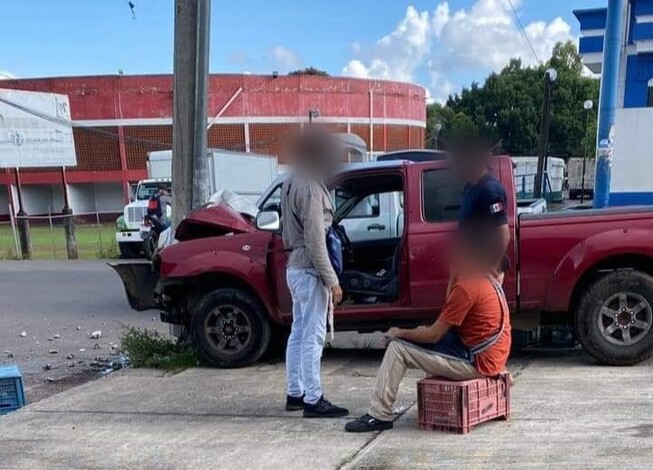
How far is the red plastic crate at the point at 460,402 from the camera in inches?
184

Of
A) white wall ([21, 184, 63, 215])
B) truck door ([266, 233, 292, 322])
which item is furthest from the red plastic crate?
white wall ([21, 184, 63, 215])

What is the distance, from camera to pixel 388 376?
15.7 feet


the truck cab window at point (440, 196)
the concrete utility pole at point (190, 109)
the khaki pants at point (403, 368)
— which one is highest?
the concrete utility pole at point (190, 109)

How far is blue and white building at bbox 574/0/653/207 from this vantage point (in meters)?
11.4

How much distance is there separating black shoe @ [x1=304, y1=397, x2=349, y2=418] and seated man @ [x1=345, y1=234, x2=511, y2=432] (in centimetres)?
61

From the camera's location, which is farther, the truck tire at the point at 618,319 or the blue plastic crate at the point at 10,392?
the blue plastic crate at the point at 10,392

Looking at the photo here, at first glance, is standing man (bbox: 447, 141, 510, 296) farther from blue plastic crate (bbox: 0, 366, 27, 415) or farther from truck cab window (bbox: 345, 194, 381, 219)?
blue plastic crate (bbox: 0, 366, 27, 415)

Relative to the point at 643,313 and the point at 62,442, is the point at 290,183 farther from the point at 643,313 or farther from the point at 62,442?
the point at 643,313

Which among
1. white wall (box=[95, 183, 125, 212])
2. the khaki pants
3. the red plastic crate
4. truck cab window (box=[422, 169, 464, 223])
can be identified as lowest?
white wall (box=[95, 183, 125, 212])

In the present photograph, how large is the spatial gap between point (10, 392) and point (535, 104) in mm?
55677

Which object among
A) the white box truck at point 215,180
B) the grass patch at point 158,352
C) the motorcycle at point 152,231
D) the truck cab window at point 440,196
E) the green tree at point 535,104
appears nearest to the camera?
the truck cab window at point 440,196

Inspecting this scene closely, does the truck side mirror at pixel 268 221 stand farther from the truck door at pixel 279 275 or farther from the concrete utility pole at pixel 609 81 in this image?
the concrete utility pole at pixel 609 81

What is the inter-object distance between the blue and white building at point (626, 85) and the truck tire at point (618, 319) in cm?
596

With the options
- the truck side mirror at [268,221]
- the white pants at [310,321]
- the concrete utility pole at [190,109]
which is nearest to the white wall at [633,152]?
the concrete utility pole at [190,109]
